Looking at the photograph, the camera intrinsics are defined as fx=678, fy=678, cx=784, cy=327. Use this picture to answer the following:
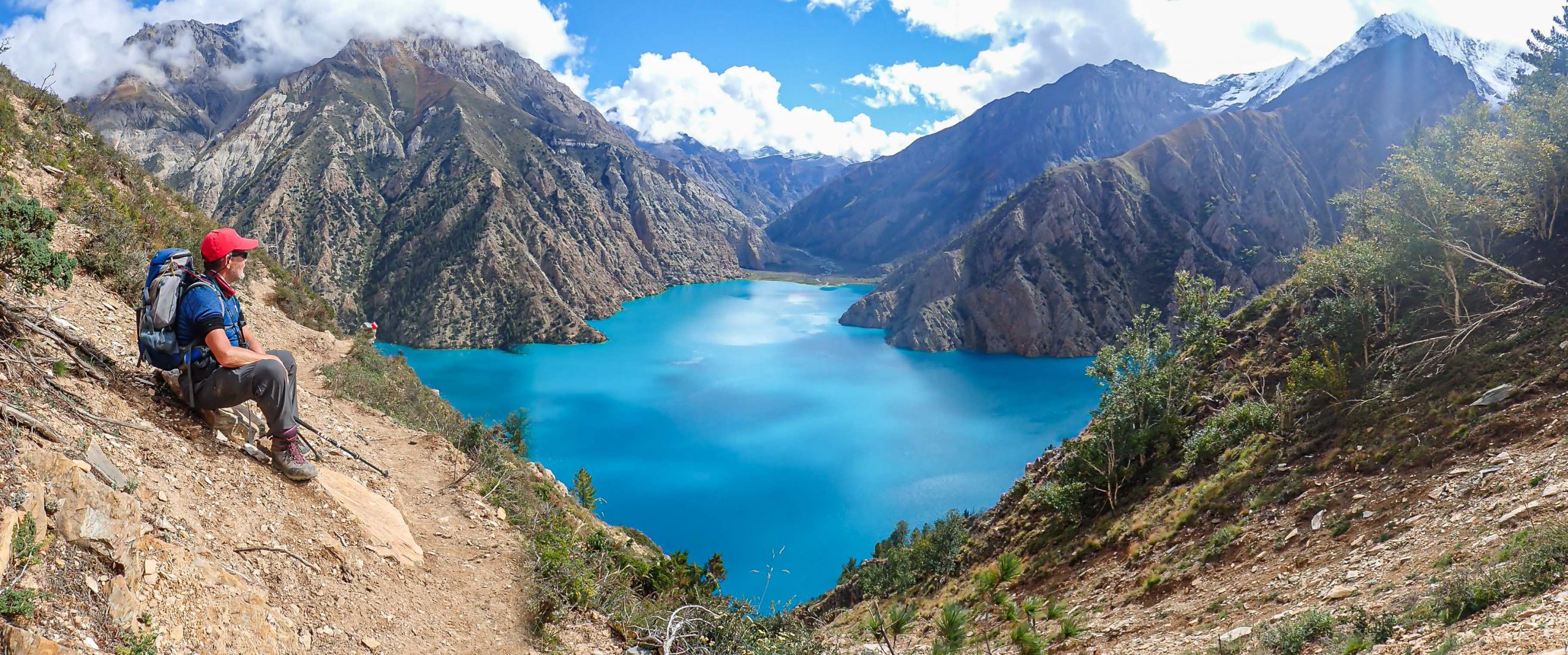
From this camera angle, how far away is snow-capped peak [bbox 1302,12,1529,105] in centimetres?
12356

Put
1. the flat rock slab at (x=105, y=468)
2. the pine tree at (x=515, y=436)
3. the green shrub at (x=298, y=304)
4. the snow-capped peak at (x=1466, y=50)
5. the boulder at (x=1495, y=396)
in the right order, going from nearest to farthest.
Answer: the flat rock slab at (x=105, y=468)
the boulder at (x=1495, y=396)
the green shrub at (x=298, y=304)
the pine tree at (x=515, y=436)
the snow-capped peak at (x=1466, y=50)

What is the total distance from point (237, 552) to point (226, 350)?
1524 mm

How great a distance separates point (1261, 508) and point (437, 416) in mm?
15722

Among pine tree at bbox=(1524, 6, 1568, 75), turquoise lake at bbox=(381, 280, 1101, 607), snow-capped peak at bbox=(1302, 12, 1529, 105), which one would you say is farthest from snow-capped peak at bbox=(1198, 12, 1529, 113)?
turquoise lake at bbox=(381, 280, 1101, 607)

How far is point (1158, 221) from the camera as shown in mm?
100750

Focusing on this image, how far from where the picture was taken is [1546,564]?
5320mm

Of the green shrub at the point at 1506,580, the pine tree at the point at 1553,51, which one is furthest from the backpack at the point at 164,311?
the pine tree at the point at 1553,51

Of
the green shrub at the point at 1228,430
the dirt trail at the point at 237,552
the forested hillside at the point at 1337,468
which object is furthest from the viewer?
the green shrub at the point at 1228,430

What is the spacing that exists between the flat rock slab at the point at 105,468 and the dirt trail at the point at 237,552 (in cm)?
6

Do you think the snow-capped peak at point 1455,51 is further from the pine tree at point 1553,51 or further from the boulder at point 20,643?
the boulder at point 20,643

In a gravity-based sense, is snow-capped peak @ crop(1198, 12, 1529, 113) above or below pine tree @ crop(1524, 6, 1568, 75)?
above

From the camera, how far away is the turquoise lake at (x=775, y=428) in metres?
36.1

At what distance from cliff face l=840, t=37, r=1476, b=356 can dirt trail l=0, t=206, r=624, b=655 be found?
84.2m

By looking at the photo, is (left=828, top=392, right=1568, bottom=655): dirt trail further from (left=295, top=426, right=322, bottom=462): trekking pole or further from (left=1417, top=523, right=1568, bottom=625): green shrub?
(left=295, top=426, right=322, bottom=462): trekking pole
